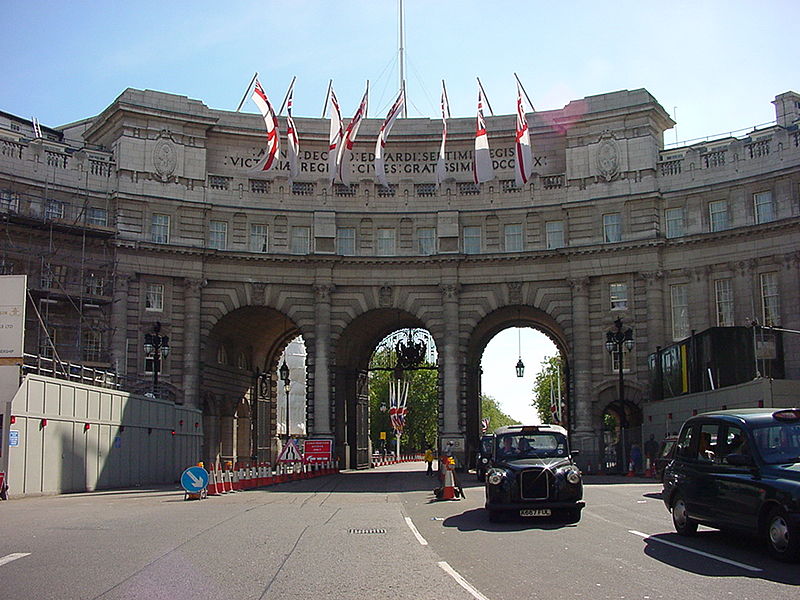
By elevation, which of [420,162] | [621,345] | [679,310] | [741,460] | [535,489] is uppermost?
[420,162]

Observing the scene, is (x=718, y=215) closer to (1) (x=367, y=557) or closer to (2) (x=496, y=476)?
(2) (x=496, y=476)

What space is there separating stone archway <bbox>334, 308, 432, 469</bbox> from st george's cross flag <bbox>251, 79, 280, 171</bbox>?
37.6 feet

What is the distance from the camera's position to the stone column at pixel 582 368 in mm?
55062

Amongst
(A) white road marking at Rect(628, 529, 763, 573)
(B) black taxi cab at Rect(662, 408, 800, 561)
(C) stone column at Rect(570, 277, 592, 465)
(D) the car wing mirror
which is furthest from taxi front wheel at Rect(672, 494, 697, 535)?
(C) stone column at Rect(570, 277, 592, 465)

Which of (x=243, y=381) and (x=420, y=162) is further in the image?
(x=243, y=381)

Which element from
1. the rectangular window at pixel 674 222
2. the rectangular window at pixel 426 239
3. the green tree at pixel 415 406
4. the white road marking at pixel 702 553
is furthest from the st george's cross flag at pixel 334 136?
the green tree at pixel 415 406

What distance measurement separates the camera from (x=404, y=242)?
194 feet

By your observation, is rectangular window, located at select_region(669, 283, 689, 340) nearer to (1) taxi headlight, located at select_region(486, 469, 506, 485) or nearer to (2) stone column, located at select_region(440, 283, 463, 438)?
(2) stone column, located at select_region(440, 283, 463, 438)

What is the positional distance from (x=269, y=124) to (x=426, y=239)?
474 inches

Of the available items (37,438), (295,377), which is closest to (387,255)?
(37,438)

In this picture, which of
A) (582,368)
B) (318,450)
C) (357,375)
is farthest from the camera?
(357,375)

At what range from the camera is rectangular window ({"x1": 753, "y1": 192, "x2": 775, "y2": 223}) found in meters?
52.9

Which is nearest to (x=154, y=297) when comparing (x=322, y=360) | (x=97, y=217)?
(x=97, y=217)

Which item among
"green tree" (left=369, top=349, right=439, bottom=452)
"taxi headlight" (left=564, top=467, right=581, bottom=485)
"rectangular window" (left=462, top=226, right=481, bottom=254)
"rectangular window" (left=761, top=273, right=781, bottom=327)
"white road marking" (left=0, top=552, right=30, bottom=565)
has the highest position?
"rectangular window" (left=462, top=226, right=481, bottom=254)
